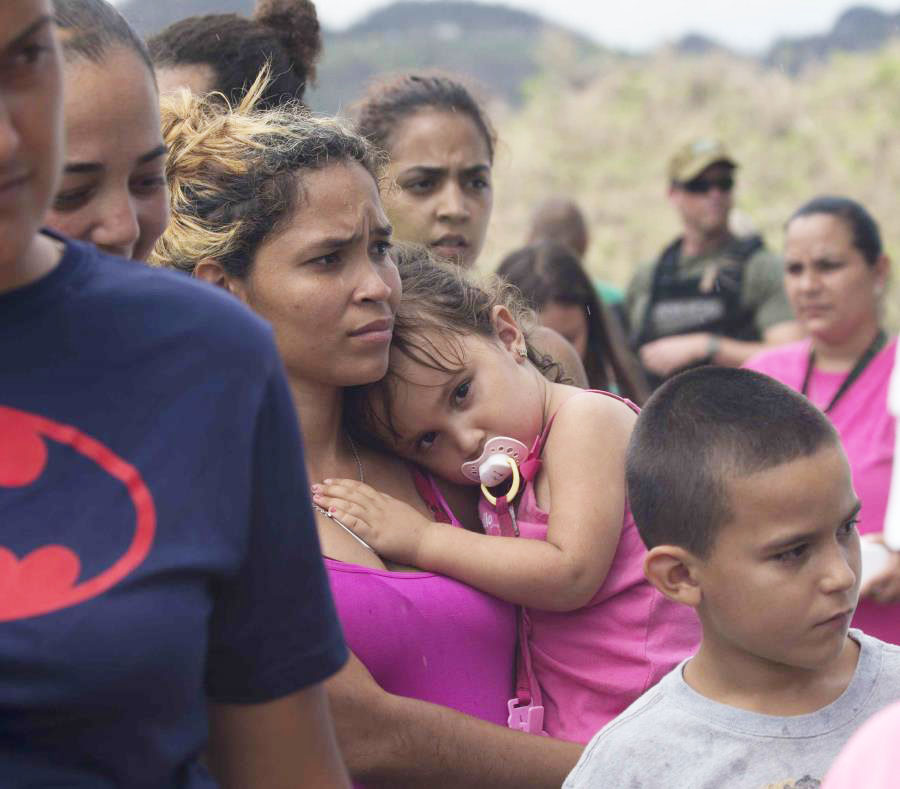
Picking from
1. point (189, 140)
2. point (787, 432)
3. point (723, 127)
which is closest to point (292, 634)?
point (787, 432)

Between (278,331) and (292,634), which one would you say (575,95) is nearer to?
(278,331)

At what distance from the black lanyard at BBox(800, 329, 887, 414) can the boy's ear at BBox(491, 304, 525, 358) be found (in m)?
2.28

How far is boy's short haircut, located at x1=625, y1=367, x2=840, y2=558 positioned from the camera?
6.67ft

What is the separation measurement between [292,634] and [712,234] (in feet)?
17.5

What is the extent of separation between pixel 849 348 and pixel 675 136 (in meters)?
8.44

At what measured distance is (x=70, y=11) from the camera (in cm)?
194

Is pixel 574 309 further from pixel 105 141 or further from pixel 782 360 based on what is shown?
pixel 105 141

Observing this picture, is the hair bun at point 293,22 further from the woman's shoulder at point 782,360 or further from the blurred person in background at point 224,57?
the woman's shoulder at point 782,360

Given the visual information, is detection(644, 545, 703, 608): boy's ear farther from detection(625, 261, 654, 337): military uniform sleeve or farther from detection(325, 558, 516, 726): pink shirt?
detection(625, 261, 654, 337): military uniform sleeve

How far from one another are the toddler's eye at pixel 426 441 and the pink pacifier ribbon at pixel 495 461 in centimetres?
8

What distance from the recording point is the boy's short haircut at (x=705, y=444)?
2.03 m

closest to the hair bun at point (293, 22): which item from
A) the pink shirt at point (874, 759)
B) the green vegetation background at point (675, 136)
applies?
the pink shirt at point (874, 759)

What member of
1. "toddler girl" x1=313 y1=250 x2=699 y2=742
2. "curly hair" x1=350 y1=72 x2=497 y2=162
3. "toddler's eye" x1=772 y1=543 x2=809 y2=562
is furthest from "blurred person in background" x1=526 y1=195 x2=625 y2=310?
"toddler's eye" x1=772 y1=543 x2=809 y2=562

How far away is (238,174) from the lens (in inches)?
92.1
